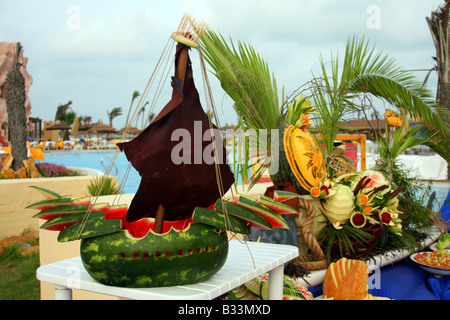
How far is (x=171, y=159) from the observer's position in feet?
4.13

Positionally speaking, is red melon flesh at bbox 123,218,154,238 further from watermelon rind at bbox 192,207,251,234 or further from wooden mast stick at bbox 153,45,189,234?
watermelon rind at bbox 192,207,251,234

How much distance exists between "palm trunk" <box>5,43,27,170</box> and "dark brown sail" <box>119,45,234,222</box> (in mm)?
8612

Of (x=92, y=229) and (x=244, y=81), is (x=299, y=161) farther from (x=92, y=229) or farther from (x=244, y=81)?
(x=92, y=229)

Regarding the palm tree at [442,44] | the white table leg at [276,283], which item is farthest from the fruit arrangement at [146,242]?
the palm tree at [442,44]

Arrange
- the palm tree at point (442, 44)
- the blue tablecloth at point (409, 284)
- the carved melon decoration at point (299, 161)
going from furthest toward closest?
the palm tree at point (442, 44) < the blue tablecloth at point (409, 284) < the carved melon decoration at point (299, 161)

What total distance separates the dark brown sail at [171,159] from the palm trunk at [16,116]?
8.61 metres

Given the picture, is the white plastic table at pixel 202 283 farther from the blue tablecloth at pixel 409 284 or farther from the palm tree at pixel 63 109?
the palm tree at pixel 63 109

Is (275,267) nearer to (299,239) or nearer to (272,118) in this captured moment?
(299,239)

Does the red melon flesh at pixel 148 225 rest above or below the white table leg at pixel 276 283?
above

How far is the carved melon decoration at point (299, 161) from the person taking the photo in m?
2.49

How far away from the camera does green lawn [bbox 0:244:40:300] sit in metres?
3.97

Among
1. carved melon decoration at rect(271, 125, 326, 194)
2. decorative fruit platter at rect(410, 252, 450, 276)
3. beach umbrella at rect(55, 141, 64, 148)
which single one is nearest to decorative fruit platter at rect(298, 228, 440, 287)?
decorative fruit platter at rect(410, 252, 450, 276)

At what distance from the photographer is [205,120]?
1.31 meters

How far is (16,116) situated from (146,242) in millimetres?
9080
